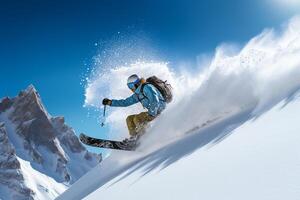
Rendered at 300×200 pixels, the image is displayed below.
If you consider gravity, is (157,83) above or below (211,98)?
above

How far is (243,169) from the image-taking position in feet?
10.6

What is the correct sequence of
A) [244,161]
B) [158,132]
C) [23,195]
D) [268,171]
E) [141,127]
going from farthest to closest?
[23,195] → [141,127] → [158,132] → [244,161] → [268,171]

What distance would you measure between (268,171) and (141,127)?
723cm

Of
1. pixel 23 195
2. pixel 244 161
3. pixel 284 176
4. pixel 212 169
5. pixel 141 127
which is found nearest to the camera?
pixel 284 176

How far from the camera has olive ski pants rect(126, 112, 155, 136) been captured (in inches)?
394

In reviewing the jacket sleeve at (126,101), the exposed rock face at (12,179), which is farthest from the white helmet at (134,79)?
the exposed rock face at (12,179)

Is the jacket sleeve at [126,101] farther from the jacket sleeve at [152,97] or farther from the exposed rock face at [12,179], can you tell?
the exposed rock face at [12,179]

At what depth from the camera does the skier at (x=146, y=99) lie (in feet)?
31.9

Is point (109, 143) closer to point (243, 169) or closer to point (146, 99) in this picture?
point (146, 99)

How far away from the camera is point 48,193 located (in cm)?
19775

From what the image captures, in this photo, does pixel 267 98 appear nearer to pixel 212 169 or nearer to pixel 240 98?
pixel 240 98

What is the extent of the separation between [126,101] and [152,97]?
1.53 m

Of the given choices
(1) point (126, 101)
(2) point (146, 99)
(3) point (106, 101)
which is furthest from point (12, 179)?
(2) point (146, 99)

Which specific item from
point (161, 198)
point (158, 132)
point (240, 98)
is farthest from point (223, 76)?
point (161, 198)
